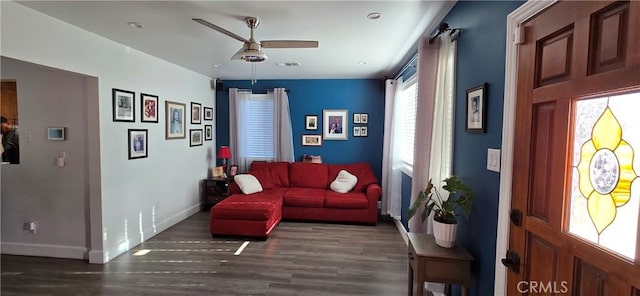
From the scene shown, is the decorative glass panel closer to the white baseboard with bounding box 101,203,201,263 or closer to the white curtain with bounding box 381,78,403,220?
the white curtain with bounding box 381,78,403,220

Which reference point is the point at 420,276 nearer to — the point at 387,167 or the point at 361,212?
the point at 361,212

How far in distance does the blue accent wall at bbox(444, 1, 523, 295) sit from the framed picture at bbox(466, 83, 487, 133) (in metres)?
0.03

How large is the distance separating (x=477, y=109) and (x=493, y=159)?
374 mm

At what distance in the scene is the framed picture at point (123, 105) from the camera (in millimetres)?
3256

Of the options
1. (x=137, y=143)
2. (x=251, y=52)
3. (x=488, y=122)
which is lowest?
(x=137, y=143)

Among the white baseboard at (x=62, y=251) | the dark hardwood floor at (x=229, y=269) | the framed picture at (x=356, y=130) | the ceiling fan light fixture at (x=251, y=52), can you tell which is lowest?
the dark hardwood floor at (x=229, y=269)

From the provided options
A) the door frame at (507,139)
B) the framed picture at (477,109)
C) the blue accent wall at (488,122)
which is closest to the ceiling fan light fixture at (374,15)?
the blue accent wall at (488,122)

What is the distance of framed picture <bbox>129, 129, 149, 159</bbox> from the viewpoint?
350 centimetres

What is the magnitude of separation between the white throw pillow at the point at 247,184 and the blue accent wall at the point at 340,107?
1087 millimetres

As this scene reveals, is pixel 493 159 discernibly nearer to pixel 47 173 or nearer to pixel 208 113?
pixel 47 173

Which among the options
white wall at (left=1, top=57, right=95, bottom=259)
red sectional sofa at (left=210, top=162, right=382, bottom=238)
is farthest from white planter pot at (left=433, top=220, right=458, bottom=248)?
white wall at (left=1, top=57, right=95, bottom=259)

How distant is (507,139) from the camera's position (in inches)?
58.0

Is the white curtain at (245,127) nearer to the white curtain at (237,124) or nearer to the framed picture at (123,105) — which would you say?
the white curtain at (237,124)

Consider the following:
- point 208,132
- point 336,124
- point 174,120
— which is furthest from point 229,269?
point 336,124
